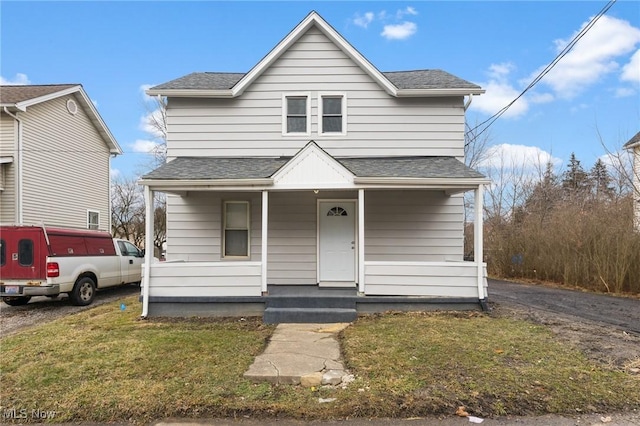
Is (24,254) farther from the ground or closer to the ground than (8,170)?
closer to the ground

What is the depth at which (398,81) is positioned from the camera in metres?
10.4

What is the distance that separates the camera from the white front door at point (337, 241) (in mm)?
9203

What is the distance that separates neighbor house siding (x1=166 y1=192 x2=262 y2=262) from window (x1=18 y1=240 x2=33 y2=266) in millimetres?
2837

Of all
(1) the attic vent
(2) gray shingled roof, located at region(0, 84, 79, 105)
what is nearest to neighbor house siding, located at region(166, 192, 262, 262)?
(2) gray shingled roof, located at region(0, 84, 79, 105)

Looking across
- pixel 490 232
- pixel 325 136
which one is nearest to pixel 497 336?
pixel 325 136

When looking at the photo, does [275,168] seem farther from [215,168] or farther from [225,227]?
[225,227]

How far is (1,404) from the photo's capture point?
3818 millimetres

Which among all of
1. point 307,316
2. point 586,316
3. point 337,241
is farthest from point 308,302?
point 586,316

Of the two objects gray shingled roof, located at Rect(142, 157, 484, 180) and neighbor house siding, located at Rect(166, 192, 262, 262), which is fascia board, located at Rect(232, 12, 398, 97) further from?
neighbor house siding, located at Rect(166, 192, 262, 262)

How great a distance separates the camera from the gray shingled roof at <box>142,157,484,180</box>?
310 inches

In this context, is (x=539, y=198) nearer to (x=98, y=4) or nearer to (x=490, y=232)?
(x=490, y=232)

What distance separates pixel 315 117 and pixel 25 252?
726 centimetres

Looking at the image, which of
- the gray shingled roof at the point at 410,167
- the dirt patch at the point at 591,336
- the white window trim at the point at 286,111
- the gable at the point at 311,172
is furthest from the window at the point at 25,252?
the dirt patch at the point at 591,336

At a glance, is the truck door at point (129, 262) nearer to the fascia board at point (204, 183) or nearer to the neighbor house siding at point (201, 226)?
the neighbor house siding at point (201, 226)
